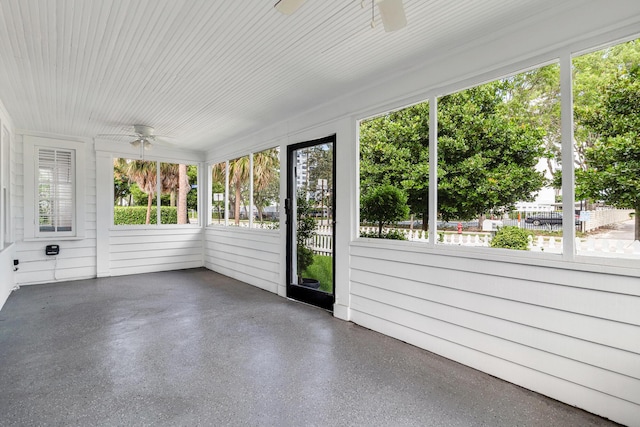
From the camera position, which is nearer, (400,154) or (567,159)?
(567,159)

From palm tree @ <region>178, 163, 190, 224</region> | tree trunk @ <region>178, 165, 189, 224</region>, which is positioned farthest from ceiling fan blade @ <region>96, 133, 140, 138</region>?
tree trunk @ <region>178, 165, 189, 224</region>

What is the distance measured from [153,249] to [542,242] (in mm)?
6657

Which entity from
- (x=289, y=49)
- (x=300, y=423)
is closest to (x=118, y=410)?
(x=300, y=423)

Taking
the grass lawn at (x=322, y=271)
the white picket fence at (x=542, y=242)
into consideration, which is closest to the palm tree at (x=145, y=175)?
the grass lawn at (x=322, y=271)

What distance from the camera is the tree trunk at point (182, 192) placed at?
7.20m

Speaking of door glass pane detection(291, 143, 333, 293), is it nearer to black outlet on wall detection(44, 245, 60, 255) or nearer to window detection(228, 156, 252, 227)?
window detection(228, 156, 252, 227)

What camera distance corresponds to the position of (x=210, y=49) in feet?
9.07

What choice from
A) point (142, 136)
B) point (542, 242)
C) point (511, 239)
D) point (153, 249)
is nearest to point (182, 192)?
point (153, 249)

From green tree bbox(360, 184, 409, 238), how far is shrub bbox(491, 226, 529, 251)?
0.90 meters

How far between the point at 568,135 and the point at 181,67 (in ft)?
10.6

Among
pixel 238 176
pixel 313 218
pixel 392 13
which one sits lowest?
pixel 313 218

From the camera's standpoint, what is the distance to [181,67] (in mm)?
3119

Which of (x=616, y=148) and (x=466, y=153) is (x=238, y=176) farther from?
(x=616, y=148)

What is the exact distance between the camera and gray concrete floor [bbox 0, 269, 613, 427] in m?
2.04
